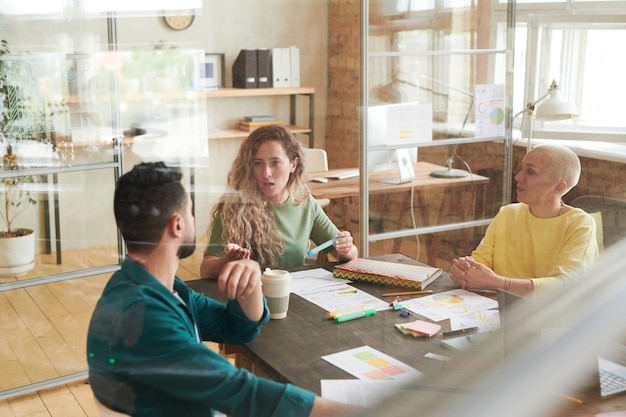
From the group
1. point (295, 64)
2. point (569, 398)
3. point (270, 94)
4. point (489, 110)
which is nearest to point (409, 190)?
point (489, 110)

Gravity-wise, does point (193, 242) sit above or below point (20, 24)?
below

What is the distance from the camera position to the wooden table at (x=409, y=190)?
2.53 m

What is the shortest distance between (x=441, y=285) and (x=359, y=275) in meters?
0.17

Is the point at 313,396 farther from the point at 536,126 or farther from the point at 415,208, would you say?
the point at 536,126

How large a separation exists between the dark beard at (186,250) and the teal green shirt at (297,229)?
0.53 meters

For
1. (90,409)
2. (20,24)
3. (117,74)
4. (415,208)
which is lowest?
(90,409)

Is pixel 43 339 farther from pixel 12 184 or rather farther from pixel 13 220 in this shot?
pixel 12 184

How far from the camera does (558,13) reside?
2.71m

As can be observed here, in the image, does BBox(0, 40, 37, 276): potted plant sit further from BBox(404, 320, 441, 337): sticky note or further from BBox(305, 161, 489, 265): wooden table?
BBox(404, 320, 441, 337): sticky note

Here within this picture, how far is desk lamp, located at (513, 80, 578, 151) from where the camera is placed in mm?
2615

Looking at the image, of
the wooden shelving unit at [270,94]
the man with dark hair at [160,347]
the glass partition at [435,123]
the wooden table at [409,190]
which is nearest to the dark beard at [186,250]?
the man with dark hair at [160,347]

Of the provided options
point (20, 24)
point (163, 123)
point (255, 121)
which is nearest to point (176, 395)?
point (255, 121)

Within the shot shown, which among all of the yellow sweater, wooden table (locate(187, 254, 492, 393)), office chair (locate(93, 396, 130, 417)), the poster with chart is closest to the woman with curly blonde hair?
wooden table (locate(187, 254, 492, 393))

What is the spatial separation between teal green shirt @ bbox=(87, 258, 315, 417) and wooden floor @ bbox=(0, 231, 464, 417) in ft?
4.12
